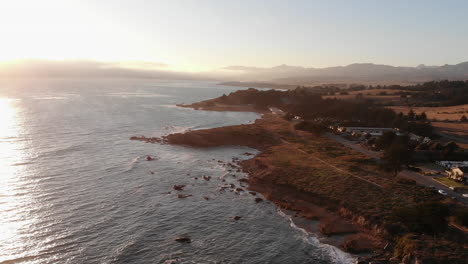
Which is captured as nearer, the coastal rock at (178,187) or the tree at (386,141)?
the coastal rock at (178,187)

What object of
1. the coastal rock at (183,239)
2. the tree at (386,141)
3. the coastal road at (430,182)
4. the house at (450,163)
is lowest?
the coastal rock at (183,239)

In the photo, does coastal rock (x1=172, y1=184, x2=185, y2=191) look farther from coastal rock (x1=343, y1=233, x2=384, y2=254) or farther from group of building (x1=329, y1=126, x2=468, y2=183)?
group of building (x1=329, y1=126, x2=468, y2=183)

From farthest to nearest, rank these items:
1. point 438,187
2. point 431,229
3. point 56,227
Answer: point 438,187 < point 56,227 < point 431,229

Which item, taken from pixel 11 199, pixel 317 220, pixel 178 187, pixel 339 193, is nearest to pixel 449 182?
pixel 339 193

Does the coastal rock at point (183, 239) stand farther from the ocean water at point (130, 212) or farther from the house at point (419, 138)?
the house at point (419, 138)

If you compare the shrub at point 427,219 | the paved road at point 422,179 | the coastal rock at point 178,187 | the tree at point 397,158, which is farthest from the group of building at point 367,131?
the coastal rock at point 178,187

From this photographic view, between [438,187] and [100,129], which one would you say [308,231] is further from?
[100,129]

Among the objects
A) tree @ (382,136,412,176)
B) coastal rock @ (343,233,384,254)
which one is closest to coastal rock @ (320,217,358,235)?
coastal rock @ (343,233,384,254)

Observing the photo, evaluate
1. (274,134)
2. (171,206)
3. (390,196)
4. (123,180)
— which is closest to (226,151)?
(274,134)

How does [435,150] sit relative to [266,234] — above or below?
above
